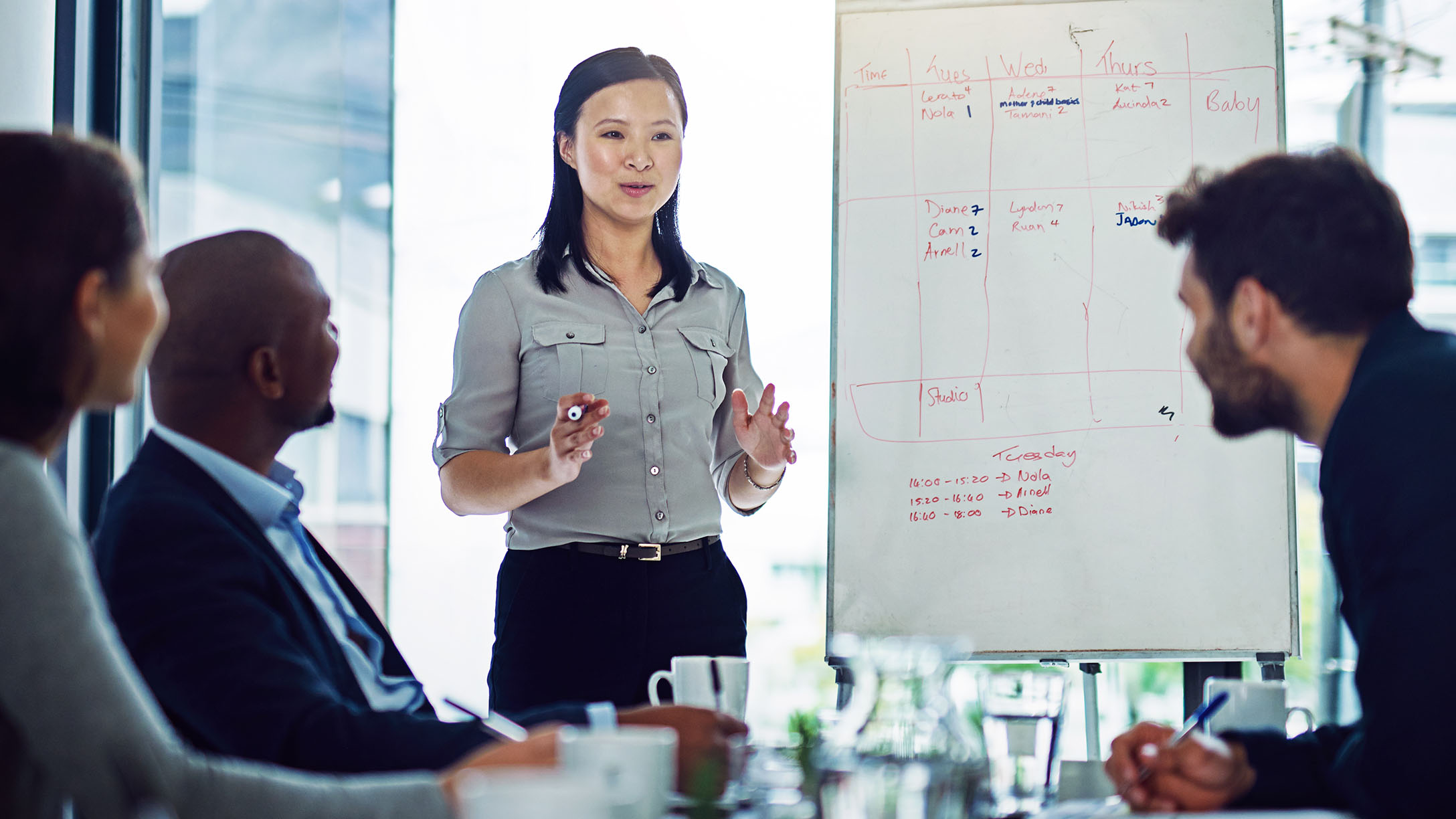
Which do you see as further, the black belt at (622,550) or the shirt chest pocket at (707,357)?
the shirt chest pocket at (707,357)

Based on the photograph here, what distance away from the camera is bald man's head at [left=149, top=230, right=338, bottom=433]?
4.14ft

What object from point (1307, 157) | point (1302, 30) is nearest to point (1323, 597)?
point (1302, 30)

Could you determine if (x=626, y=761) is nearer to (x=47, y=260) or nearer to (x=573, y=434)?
(x=47, y=260)

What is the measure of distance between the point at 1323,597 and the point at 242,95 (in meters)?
3.45

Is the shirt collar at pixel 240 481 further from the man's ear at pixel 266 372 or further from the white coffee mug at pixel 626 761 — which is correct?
the white coffee mug at pixel 626 761

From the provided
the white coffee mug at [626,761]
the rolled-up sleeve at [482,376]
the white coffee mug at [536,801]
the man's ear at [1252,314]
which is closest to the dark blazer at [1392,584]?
the man's ear at [1252,314]

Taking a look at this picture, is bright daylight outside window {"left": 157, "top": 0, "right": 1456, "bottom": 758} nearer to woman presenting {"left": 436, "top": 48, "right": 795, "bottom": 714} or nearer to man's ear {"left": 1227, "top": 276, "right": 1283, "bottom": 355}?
woman presenting {"left": 436, "top": 48, "right": 795, "bottom": 714}

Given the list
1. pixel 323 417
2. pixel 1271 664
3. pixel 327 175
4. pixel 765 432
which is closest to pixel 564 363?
pixel 765 432

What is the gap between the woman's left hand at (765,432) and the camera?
2.05m

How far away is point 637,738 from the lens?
842 mm

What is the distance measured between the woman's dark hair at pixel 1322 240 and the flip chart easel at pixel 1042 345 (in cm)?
91

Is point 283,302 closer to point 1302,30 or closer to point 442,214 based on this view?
point 442,214

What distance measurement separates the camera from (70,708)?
780 mm

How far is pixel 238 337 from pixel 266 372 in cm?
5
